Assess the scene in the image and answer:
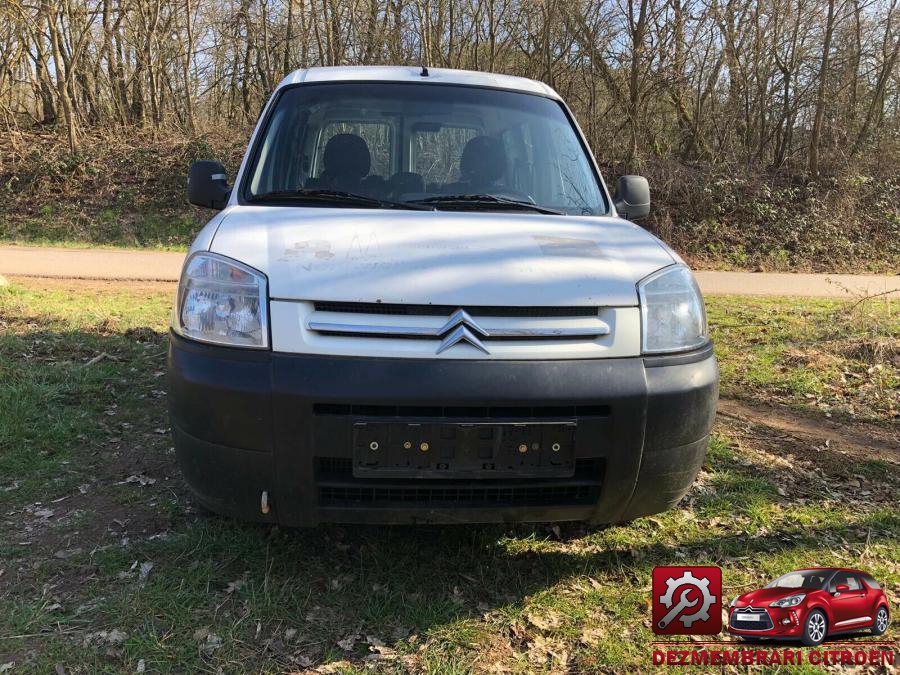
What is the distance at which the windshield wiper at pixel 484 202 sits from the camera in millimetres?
2920

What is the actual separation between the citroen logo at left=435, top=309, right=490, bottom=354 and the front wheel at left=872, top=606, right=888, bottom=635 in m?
1.73

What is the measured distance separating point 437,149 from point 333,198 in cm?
71

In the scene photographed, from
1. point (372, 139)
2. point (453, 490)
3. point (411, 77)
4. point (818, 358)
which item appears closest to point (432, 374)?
point (453, 490)

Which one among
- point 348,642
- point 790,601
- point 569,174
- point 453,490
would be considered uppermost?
point 569,174

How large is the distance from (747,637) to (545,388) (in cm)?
118

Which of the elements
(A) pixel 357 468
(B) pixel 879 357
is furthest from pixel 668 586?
(B) pixel 879 357

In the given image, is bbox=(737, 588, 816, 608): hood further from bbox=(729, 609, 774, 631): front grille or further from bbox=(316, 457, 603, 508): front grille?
bbox=(316, 457, 603, 508): front grille

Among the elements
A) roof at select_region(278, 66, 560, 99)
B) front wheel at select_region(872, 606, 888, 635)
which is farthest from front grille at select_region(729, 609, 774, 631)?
roof at select_region(278, 66, 560, 99)

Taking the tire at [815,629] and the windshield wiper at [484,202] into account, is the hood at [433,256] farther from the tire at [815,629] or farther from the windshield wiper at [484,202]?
the tire at [815,629]

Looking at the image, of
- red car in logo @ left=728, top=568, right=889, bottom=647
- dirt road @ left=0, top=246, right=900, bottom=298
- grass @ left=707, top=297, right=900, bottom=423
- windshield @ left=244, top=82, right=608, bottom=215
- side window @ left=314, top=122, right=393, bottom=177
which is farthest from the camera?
dirt road @ left=0, top=246, right=900, bottom=298

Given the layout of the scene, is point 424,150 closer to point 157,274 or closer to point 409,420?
point 409,420

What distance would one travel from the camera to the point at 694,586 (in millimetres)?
2525

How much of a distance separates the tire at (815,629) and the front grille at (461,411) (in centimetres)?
103

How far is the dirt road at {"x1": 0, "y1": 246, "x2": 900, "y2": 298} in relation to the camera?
9.49 meters
